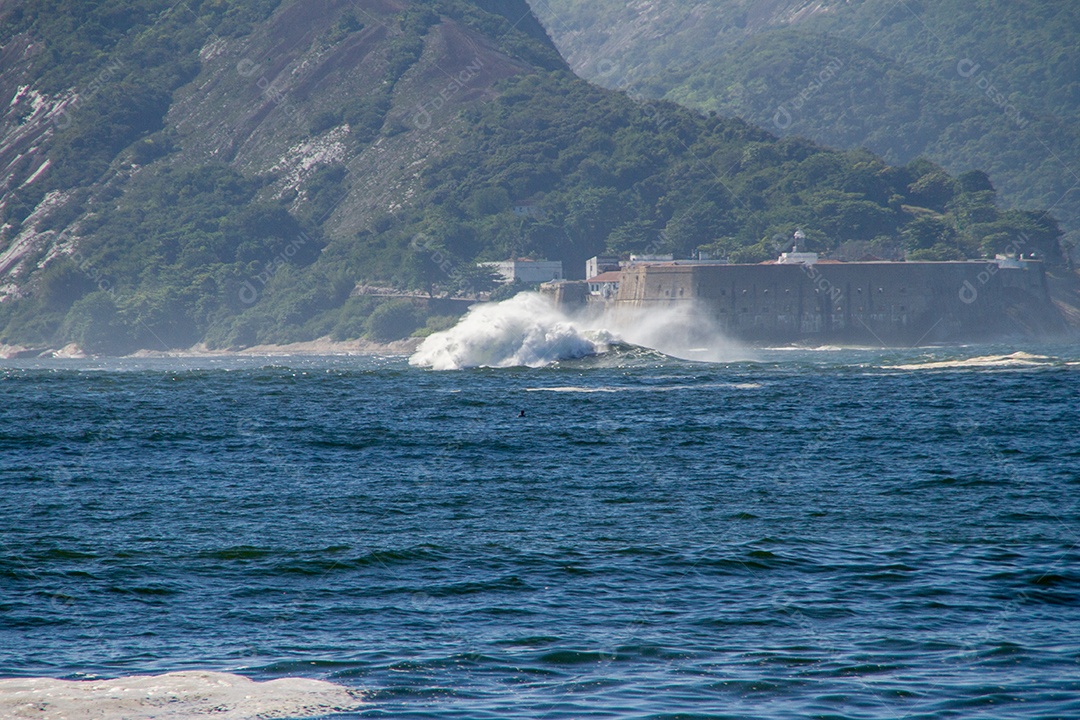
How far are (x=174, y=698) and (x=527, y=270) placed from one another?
17180 cm

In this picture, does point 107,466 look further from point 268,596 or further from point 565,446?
point 268,596

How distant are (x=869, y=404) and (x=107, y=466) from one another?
28.5m

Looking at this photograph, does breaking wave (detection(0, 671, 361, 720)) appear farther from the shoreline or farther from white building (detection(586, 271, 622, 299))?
the shoreline

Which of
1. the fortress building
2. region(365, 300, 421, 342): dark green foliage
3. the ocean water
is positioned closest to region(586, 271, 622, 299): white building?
the fortress building

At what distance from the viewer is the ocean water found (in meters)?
12.7

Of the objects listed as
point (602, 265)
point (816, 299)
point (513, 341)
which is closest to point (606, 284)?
point (602, 265)

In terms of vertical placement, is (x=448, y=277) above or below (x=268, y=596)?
above

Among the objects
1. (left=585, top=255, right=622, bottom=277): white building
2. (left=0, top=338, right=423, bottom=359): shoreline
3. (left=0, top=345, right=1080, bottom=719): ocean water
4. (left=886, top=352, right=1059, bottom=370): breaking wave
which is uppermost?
(left=585, top=255, right=622, bottom=277): white building

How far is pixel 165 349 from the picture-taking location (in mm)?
198375

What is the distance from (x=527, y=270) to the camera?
600 feet

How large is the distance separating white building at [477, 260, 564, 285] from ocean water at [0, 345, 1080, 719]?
142127 millimetres

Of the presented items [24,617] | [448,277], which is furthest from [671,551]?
[448,277]

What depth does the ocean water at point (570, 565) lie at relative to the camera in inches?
498

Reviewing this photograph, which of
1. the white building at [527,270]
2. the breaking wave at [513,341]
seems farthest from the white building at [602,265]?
the breaking wave at [513,341]
